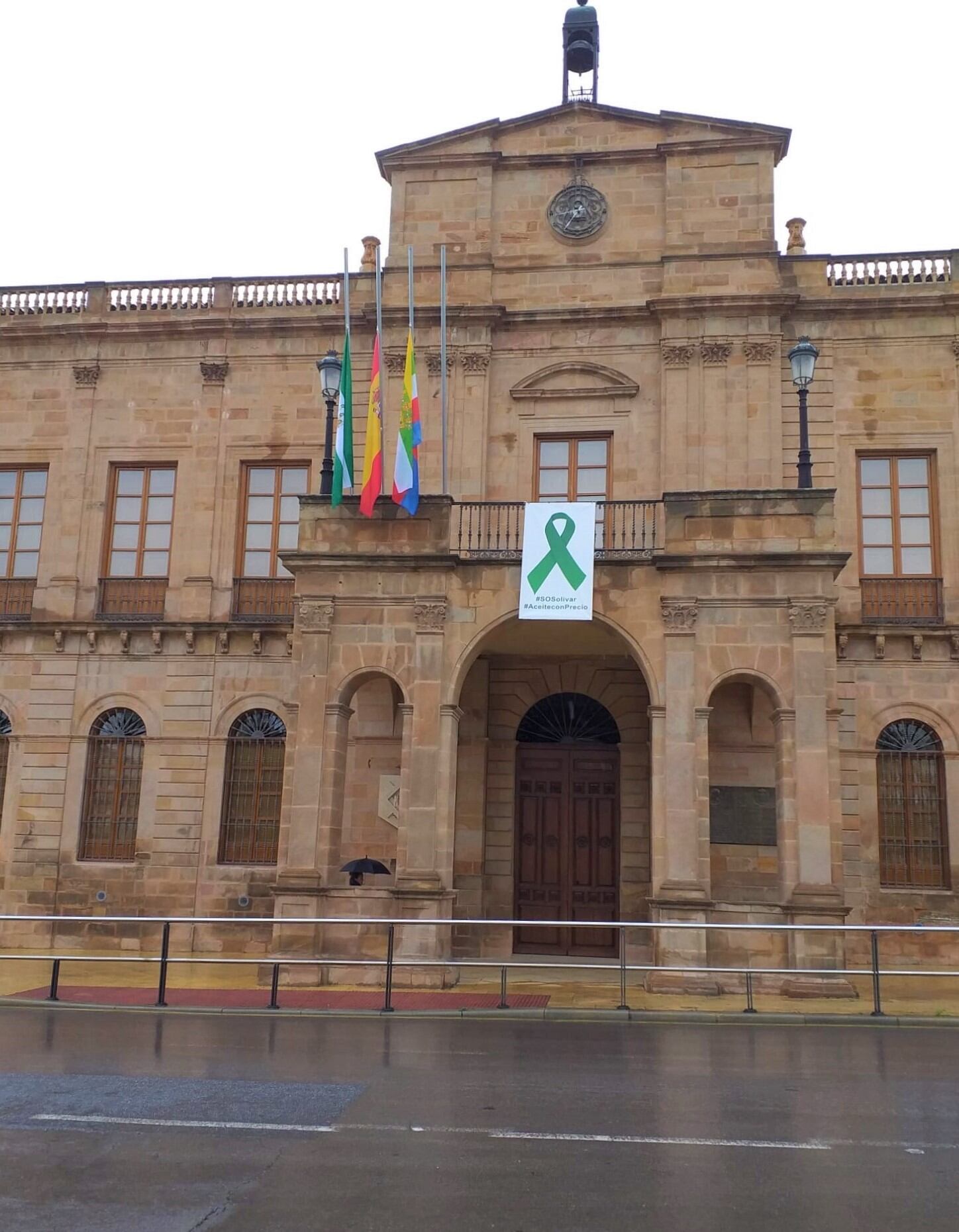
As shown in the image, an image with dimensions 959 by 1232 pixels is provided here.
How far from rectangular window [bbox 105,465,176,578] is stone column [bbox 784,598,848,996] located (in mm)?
11742

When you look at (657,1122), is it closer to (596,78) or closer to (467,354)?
(467,354)

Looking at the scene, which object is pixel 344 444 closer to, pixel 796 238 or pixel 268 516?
pixel 268 516

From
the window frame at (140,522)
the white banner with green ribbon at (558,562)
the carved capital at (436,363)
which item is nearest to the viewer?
the white banner with green ribbon at (558,562)

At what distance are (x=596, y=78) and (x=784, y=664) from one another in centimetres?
1365

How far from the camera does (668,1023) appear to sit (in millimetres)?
11898

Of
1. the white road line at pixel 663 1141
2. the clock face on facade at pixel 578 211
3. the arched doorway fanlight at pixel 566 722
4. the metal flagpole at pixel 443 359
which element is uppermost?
the clock face on facade at pixel 578 211

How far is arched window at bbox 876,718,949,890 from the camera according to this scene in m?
17.7

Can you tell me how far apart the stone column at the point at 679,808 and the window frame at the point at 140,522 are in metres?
10.0

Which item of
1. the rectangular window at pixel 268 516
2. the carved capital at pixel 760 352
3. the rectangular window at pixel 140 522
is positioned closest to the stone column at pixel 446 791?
the rectangular window at pixel 268 516

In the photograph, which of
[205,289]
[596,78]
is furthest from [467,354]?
[596,78]

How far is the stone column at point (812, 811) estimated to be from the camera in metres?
13.9

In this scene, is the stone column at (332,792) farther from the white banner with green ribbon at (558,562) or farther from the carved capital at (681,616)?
the carved capital at (681,616)

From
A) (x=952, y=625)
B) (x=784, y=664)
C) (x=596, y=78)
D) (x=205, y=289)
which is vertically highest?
(x=596, y=78)

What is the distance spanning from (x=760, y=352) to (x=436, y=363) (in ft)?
18.3
